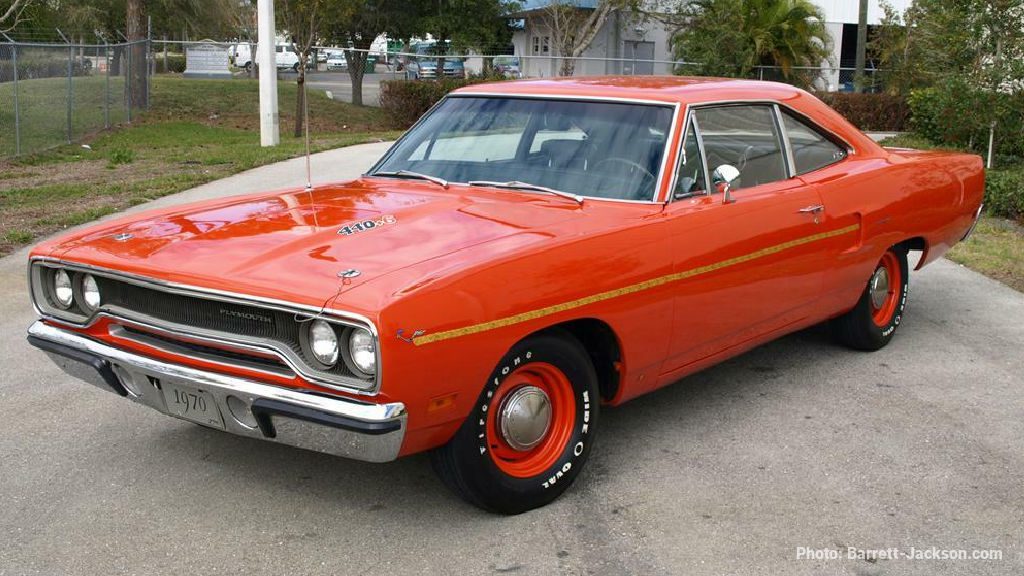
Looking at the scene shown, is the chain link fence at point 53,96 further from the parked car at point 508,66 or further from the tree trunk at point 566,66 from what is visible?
the tree trunk at point 566,66

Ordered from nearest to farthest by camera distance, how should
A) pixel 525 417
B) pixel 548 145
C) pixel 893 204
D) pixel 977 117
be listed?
1. pixel 525 417
2. pixel 548 145
3. pixel 893 204
4. pixel 977 117

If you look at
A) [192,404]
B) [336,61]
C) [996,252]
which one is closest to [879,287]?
[996,252]

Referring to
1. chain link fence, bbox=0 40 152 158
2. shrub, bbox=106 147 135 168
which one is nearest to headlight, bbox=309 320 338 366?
shrub, bbox=106 147 135 168

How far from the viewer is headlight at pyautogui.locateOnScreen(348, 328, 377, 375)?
11.6 ft

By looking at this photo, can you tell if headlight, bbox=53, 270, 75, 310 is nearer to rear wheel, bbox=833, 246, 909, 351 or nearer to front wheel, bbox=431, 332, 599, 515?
front wheel, bbox=431, 332, 599, 515

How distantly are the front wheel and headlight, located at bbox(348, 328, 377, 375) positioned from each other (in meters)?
0.47

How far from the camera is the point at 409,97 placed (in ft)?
84.2

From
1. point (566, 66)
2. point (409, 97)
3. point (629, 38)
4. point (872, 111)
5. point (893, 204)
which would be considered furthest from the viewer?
point (629, 38)

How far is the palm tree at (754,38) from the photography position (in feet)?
93.7

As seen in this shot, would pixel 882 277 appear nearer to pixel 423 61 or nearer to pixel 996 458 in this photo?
pixel 996 458

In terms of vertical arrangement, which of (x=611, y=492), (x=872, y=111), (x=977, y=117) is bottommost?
(x=611, y=492)

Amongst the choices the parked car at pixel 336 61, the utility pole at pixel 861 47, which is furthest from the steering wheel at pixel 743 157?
the parked car at pixel 336 61

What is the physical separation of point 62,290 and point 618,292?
2237 mm

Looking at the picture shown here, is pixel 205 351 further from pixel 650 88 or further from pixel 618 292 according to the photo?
pixel 650 88
